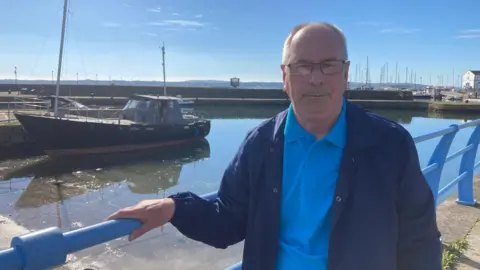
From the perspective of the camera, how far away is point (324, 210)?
1.39 metres

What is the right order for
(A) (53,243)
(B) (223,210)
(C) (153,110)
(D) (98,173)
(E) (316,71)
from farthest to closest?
A: (C) (153,110) < (D) (98,173) < (B) (223,210) < (E) (316,71) < (A) (53,243)

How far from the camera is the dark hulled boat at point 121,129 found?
725 inches

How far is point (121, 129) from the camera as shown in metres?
19.7

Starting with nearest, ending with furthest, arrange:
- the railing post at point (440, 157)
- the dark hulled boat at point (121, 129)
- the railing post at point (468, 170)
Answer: the railing post at point (440, 157)
the railing post at point (468, 170)
the dark hulled boat at point (121, 129)

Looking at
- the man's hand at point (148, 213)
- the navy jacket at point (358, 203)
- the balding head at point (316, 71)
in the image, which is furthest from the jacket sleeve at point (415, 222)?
the man's hand at point (148, 213)

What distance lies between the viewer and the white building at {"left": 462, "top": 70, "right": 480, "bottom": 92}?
246 feet

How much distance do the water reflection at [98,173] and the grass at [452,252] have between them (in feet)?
34.7

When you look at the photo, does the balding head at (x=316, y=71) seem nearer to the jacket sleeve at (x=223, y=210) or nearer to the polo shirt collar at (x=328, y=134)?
the polo shirt collar at (x=328, y=134)

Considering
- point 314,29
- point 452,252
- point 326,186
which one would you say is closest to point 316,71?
point 314,29

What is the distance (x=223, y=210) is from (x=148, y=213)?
31 cm

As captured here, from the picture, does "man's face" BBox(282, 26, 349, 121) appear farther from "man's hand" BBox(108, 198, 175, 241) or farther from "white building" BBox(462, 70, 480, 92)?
"white building" BBox(462, 70, 480, 92)

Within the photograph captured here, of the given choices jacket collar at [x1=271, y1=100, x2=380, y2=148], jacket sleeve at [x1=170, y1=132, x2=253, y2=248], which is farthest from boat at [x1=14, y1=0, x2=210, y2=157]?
jacket collar at [x1=271, y1=100, x2=380, y2=148]

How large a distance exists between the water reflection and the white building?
221ft

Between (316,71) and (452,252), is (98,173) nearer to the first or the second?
(452,252)
